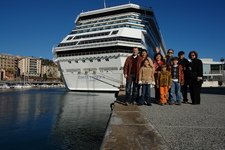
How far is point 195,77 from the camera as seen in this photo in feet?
16.5

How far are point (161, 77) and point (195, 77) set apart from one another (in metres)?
1.10

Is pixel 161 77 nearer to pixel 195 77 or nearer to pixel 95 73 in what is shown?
pixel 195 77

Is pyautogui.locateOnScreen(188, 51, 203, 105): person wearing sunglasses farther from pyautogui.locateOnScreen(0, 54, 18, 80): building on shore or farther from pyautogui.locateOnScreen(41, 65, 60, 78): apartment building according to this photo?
pyautogui.locateOnScreen(41, 65, 60, 78): apartment building

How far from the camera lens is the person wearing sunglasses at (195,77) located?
4883 mm

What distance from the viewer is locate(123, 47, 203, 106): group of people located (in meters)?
4.50

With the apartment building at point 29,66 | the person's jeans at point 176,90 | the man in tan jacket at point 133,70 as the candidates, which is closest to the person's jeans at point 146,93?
the man in tan jacket at point 133,70

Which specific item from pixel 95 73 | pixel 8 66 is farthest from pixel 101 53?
pixel 8 66

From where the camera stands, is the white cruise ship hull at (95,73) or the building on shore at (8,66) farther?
the building on shore at (8,66)

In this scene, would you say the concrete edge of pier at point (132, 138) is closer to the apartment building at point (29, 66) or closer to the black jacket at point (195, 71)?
the black jacket at point (195, 71)

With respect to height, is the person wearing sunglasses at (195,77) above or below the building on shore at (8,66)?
below

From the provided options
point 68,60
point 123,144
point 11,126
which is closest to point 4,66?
point 68,60

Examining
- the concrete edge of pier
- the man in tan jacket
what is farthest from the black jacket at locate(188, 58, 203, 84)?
the concrete edge of pier

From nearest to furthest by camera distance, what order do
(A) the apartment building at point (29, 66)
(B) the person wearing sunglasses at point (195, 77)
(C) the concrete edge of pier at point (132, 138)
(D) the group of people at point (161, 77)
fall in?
(C) the concrete edge of pier at point (132, 138), (D) the group of people at point (161, 77), (B) the person wearing sunglasses at point (195, 77), (A) the apartment building at point (29, 66)

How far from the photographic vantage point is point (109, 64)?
17.3 metres
